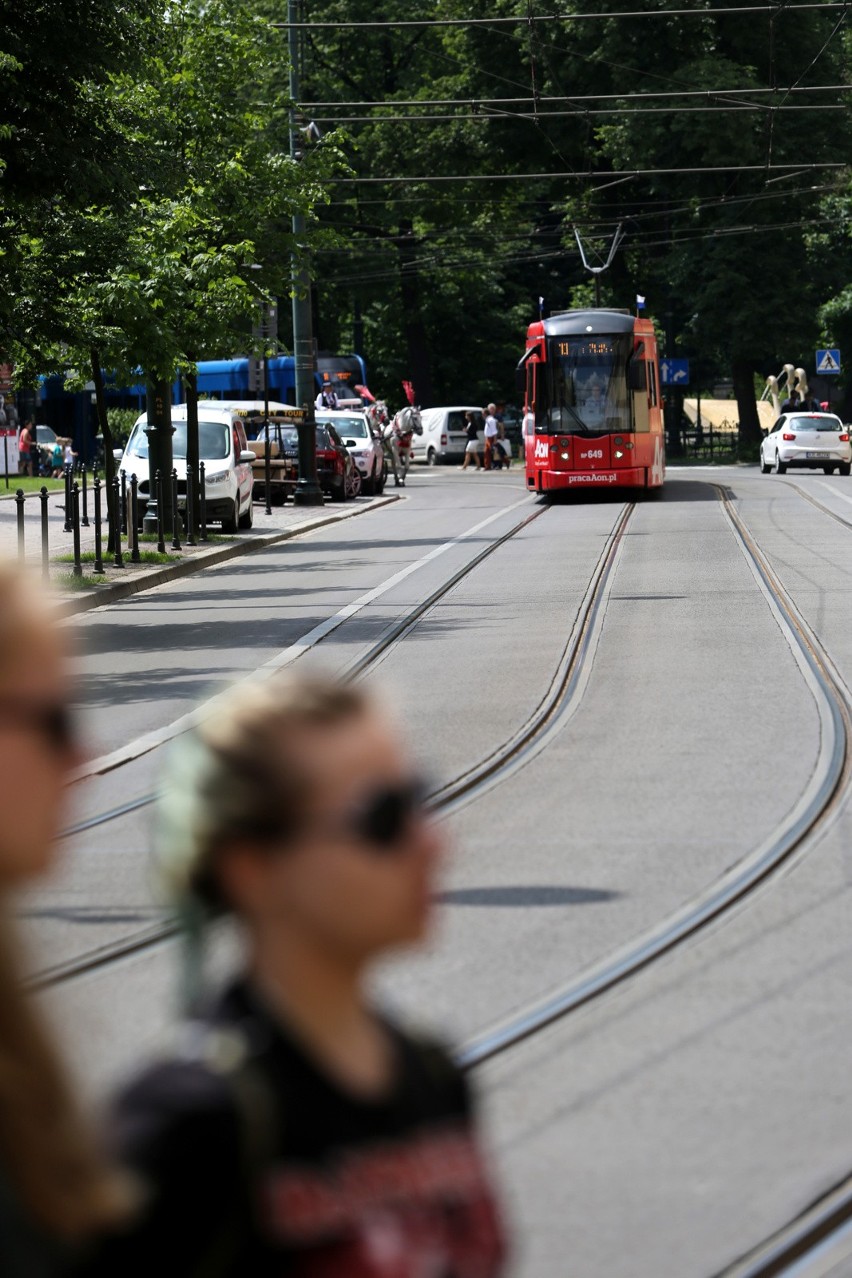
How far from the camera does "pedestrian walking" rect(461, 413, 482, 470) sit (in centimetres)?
6075

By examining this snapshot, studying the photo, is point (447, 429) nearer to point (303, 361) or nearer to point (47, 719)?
point (303, 361)

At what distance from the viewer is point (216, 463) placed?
3180 centimetres

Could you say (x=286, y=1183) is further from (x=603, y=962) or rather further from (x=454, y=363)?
(x=454, y=363)

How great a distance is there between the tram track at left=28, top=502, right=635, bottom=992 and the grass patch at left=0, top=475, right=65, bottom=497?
24665mm

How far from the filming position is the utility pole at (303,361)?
121 feet

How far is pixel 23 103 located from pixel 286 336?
58.6 meters

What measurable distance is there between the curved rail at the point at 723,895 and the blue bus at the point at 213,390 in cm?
3772

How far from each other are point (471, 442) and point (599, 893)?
54.4 meters

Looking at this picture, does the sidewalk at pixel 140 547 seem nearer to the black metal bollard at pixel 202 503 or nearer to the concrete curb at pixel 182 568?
the concrete curb at pixel 182 568

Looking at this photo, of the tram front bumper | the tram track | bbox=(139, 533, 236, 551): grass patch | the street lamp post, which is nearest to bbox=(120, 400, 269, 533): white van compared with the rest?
bbox=(139, 533, 236, 551): grass patch

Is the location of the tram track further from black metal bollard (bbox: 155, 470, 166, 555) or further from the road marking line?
black metal bollard (bbox: 155, 470, 166, 555)

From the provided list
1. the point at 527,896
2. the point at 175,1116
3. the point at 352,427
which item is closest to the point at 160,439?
the point at 352,427

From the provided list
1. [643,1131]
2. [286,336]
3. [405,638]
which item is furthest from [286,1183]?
[286,336]

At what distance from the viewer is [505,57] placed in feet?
191
